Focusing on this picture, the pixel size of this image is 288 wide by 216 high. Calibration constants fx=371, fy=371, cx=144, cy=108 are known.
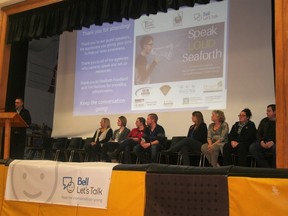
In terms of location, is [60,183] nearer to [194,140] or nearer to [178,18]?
[194,140]

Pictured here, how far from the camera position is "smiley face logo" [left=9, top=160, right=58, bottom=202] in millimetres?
3230

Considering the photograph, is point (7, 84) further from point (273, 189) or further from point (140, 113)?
point (273, 189)

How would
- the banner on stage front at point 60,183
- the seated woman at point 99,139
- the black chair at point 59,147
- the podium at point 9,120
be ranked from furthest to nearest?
the black chair at point 59,147 → the seated woman at point 99,139 → the podium at point 9,120 → the banner on stage front at point 60,183

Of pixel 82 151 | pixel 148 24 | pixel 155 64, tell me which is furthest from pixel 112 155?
pixel 148 24

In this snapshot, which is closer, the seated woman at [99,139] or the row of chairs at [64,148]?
the seated woman at [99,139]

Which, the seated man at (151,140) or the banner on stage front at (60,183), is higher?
the seated man at (151,140)

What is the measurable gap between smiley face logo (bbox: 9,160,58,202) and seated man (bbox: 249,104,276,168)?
2.61 metres

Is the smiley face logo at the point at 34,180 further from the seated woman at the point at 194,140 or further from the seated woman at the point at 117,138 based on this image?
the seated woman at the point at 117,138

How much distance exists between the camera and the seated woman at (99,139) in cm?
630

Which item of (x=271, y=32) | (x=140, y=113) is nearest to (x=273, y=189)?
(x=271, y=32)

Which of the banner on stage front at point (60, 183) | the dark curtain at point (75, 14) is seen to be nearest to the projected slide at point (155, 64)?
the dark curtain at point (75, 14)

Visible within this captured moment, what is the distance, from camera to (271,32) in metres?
5.27

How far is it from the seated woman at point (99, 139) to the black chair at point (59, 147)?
2.59 feet

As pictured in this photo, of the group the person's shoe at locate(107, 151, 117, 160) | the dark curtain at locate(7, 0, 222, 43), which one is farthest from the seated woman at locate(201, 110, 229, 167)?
the dark curtain at locate(7, 0, 222, 43)
